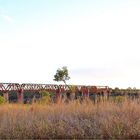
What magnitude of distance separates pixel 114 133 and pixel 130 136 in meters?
0.56

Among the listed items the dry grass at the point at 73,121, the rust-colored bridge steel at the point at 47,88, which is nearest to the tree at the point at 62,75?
the rust-colored bridge steel at the point at 47,88

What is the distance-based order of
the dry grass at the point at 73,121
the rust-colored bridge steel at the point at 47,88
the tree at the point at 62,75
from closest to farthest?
the dry grass at the point at 73,121
the rust-colored bridge steel at the point at 47,88
the tree at the point at 62,75

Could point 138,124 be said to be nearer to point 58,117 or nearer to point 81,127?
point 81,127

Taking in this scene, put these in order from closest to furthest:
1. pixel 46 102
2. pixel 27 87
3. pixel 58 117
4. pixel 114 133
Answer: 1. pixel 114 133
2. pixel 58 117
3. pixel 46 102
4. pixel 27 87

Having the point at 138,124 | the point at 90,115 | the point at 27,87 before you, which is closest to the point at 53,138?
the point at 90,115

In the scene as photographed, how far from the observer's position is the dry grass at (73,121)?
1393 centimetres

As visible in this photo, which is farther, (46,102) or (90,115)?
(46,102)

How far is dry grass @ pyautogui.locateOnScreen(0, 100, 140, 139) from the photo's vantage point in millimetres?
13930

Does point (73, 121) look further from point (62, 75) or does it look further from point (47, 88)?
point (62, 75)

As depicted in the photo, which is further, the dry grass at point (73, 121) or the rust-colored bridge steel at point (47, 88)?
the rust-colored bridge steel at point (47, 88)

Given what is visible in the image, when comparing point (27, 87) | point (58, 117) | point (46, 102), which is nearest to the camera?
point (58, 117)

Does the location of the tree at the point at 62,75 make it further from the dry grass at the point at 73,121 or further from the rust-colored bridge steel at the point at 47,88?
the dry grass at the point at 73,121

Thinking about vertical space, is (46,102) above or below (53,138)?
above

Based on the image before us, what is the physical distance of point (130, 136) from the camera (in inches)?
547
